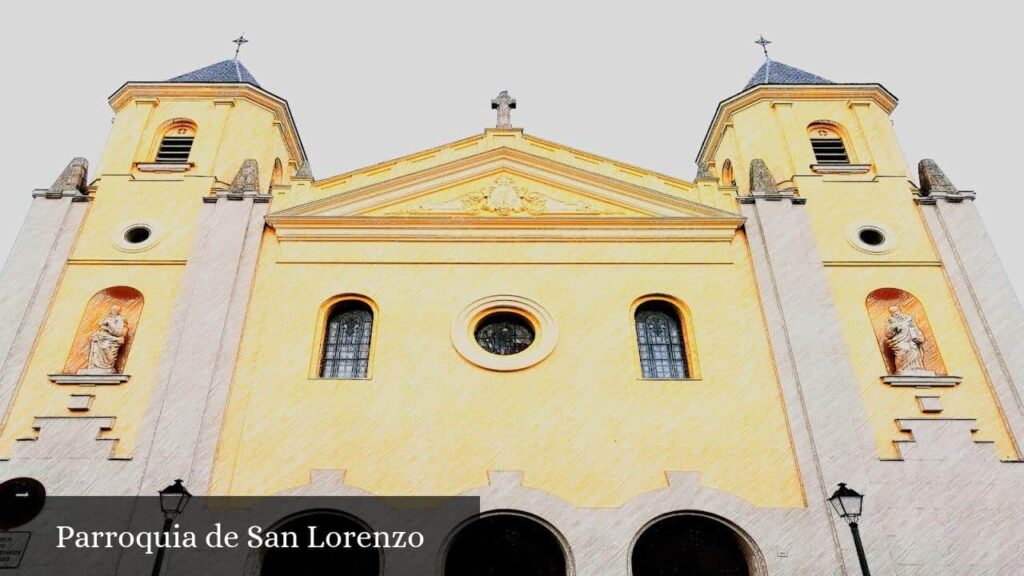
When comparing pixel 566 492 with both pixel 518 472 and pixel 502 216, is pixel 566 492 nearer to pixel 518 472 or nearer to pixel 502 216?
pixel 518 472

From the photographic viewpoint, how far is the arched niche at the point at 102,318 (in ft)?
51.5

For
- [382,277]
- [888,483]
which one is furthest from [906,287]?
[382,277]

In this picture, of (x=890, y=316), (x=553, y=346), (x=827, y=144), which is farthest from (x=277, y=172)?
(x=890, y=316)

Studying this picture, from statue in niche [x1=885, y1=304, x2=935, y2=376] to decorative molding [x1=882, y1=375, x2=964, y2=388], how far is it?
13cm

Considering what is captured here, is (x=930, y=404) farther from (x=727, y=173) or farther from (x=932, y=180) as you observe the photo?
(x=727, y=173)

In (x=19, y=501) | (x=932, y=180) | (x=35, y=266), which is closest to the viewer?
(x=19, y=501)

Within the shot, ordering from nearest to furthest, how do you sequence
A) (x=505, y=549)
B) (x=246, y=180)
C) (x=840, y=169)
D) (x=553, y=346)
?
(x=505, y=549) < (x=553, y=346) < (x=246, y=180) < (x=840, y=169)

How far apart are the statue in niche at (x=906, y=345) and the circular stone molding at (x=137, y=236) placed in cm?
1572

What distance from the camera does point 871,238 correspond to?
17.7 metres

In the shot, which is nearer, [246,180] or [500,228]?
[500,228]

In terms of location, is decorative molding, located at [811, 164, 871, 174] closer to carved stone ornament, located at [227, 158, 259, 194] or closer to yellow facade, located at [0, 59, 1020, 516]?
yellow facade, located at [0, 59, 1020, 516]

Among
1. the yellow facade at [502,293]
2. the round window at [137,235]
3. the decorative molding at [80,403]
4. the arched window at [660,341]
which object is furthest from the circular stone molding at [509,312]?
the round window at [137,235]

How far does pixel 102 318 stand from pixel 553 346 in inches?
372

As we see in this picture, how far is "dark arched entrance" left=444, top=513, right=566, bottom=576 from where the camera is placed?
13.3 meters
